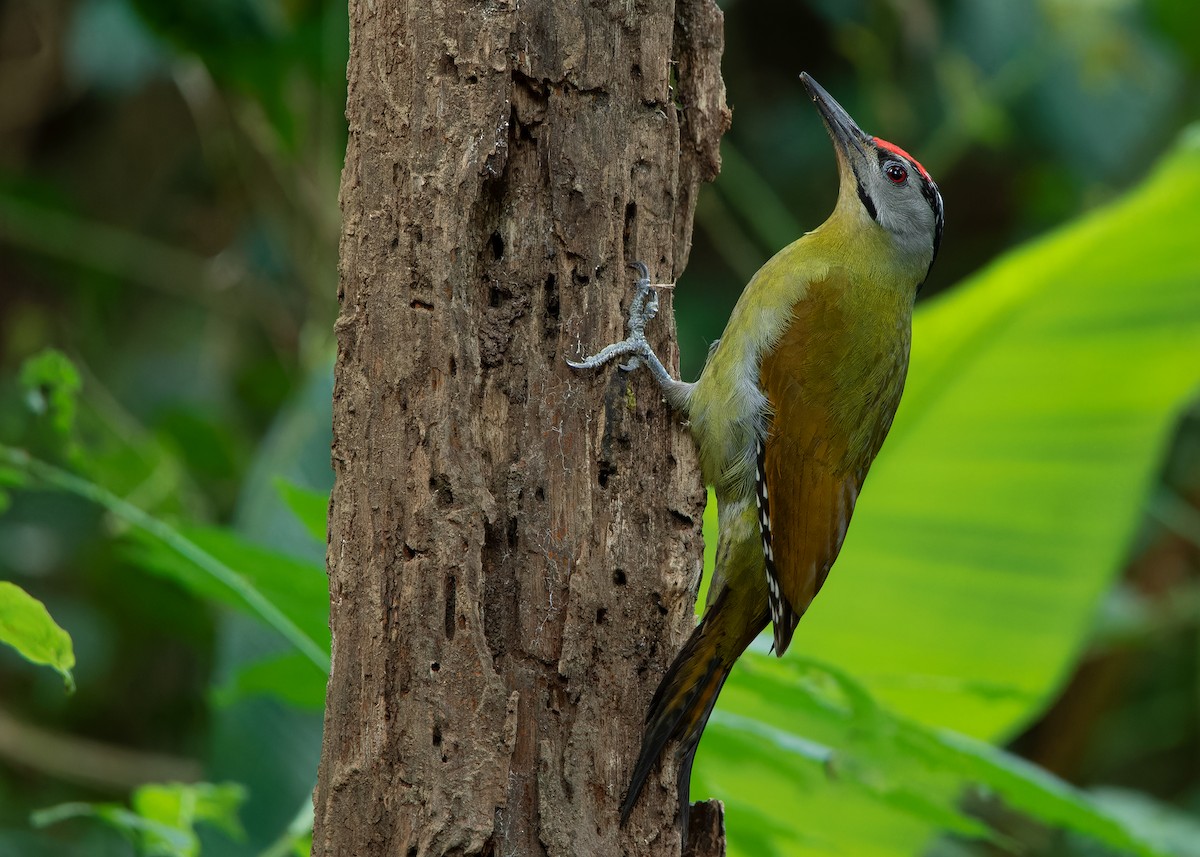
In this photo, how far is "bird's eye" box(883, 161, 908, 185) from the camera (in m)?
3.23

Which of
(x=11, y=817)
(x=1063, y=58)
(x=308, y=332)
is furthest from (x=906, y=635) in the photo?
(x=11, y=817)

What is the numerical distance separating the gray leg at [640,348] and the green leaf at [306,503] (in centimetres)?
62

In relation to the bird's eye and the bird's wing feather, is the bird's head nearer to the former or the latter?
the bird's eye

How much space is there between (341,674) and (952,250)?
5000mm

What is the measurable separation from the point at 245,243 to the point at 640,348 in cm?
364

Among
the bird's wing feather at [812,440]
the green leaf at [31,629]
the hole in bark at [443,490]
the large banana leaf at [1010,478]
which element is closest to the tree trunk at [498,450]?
the hole in bark at [443,490]

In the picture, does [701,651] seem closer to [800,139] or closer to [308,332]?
[308,332]

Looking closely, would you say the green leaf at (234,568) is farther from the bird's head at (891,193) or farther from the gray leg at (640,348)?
the bird's head at (891,193)

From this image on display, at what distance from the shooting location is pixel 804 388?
9.41 feet

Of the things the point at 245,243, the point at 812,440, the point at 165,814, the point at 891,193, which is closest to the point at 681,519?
the point at 812,440

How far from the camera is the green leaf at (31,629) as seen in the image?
161 cm

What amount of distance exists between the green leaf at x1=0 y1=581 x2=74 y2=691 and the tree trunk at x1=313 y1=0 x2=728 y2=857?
43cm

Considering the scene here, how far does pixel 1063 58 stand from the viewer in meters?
5.03

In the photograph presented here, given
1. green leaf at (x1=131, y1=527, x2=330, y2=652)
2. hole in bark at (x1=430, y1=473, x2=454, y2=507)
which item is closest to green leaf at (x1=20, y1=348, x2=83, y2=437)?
green leaf at (x1=131, y1=527, x2=330, y2=652)
